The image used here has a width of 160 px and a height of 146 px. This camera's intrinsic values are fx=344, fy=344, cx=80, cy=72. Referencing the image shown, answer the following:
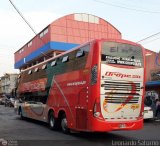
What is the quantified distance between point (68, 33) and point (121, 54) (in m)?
40.3

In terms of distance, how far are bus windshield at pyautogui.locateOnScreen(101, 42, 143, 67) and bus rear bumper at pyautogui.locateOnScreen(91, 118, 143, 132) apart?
7.23ft

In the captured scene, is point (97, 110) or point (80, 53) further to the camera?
point (80, 53)

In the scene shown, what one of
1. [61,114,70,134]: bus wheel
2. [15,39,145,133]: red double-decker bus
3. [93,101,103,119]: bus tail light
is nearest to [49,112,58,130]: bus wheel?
[61,114,70,134]: bus wheel

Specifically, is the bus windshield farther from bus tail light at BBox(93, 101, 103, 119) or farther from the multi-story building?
the multi-story building

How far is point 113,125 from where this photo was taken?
12.7 meters

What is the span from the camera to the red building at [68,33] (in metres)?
51.1

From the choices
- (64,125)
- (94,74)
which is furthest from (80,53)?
(64,125)

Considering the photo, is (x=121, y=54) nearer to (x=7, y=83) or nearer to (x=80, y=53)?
(x=80, y=53)

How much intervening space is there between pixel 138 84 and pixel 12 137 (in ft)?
18.2

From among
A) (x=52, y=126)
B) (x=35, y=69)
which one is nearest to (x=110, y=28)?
(x=35, y=69)

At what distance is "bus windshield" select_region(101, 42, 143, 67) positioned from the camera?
42.1 ft

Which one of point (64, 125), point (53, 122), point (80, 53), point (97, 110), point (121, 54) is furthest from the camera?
point (53, 122)

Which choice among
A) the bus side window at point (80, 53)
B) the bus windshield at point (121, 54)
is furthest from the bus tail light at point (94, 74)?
the bus side window at point (80, 53)

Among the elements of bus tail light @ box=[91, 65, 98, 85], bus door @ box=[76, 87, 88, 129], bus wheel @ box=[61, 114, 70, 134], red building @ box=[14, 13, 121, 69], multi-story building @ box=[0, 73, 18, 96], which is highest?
red building @ box=[14, 13, 121, 69]
